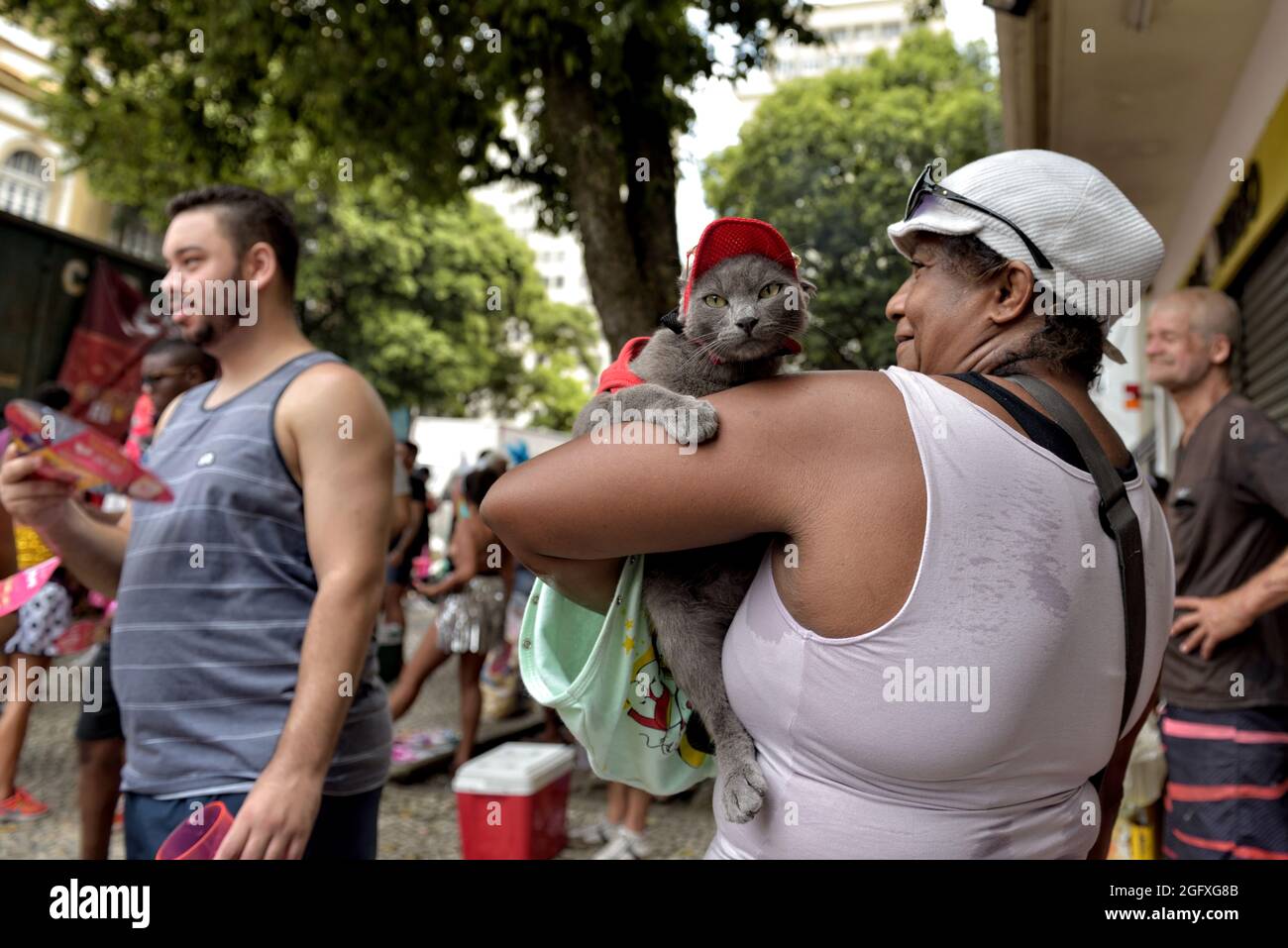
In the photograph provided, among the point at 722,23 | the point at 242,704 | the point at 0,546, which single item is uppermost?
the point at 722,23

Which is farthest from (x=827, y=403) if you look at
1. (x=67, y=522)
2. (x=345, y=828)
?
(x=67, y=522)

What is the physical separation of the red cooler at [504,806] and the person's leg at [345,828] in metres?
2.25

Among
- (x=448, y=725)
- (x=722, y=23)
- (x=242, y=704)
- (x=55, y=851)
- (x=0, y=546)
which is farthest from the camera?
(x=448, y=725)

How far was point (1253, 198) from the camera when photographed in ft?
17.2

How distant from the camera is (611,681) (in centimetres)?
164

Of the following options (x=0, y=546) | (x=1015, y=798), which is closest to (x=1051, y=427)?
(x=1015, y=798)

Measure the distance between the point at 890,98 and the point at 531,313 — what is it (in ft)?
48.7

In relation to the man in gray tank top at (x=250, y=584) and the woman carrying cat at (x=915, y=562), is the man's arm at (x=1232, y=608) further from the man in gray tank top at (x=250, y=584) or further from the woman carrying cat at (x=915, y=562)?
the man in gray tank top at (x=250, y=584)

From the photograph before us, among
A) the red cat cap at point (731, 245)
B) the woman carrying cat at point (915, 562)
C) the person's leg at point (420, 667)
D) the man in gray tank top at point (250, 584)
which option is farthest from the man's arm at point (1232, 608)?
the person's leg at point (420, 667)

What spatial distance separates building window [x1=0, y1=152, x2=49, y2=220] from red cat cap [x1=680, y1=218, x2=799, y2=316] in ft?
86.1

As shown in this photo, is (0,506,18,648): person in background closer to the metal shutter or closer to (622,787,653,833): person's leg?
(622,787,653,833): person's leg
